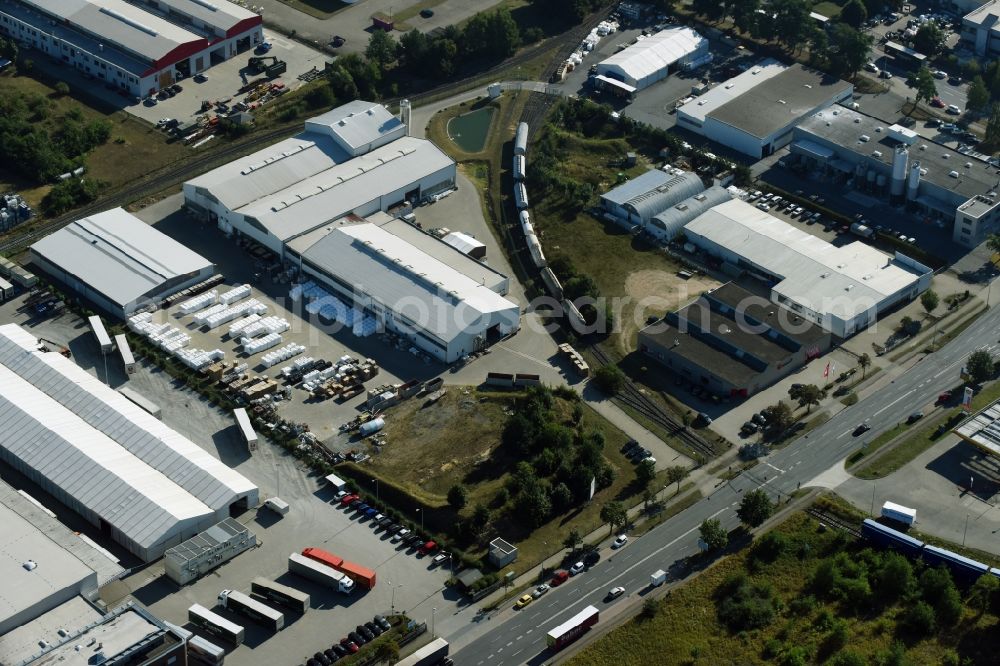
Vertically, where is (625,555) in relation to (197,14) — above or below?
below

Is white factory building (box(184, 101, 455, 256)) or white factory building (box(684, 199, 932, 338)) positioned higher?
white factory building (box(184, 101, 455, 256))

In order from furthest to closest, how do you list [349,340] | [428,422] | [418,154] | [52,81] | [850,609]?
[52,81], [418,154], [349,340], [428,422], [850,609]

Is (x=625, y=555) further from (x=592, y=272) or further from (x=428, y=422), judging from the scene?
(x=592, y=272)

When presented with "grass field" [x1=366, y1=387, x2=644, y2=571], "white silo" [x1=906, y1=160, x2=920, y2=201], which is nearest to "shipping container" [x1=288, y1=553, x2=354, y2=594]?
Result: "grass field" [x1=366, y1=387, x2=644, y2=571]

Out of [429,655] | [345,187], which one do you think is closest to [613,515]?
[429,655]

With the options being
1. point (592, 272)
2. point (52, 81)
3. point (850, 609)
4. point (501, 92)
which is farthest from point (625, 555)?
point (52, 81)

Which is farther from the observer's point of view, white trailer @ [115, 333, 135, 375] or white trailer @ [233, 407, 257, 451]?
white trailer @ [115, 333, 135, 375]

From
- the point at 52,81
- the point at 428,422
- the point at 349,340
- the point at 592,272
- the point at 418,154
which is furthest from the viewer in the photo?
the point at 52,81

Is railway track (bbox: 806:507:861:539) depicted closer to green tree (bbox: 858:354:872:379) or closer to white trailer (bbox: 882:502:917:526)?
white trailer (bbox: 882:502:917:526)
